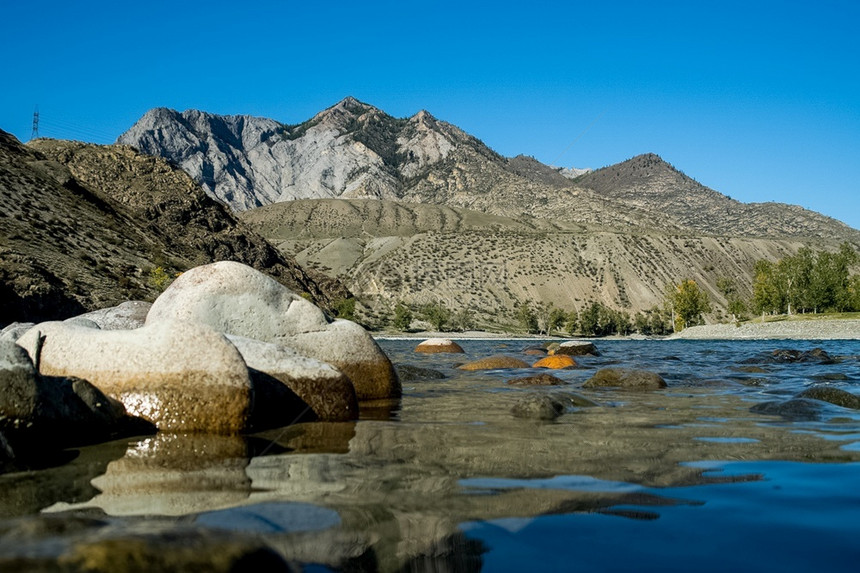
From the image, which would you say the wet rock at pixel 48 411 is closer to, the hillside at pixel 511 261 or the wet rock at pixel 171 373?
the wet rock at pixel 171 373

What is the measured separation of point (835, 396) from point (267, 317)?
27.6ft

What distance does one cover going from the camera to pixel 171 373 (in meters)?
6.59

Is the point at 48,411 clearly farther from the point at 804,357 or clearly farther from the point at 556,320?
the point at 556,320

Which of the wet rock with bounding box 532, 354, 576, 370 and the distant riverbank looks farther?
the distant riverbank

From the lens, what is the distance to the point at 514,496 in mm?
4207

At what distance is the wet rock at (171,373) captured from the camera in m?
6.54

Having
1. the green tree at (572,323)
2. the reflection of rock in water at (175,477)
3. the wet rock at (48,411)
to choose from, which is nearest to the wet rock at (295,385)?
the reflection of rock in water at (175,477)

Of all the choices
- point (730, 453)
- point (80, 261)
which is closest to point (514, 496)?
point (730, 453)

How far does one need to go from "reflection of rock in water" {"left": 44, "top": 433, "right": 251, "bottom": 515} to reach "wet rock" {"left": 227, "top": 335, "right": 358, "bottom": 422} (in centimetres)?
135

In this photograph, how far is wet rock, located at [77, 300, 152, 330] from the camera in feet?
41.6

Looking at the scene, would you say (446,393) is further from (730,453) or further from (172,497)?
(172,497)

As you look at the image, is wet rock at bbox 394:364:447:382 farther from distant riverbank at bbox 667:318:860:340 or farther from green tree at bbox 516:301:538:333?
green tree at bbox 516:301:538:333

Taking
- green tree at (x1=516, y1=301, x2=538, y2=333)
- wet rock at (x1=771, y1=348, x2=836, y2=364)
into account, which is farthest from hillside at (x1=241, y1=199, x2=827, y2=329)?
wet rock at (x1=771, y1=348, x2=836, y2=364)

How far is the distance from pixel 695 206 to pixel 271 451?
19174 centimetres
